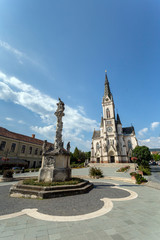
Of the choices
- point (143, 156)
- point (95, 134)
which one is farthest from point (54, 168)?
point (95, 134)

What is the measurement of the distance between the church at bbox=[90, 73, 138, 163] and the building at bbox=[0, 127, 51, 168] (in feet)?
85.8

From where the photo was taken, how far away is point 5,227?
3.42 meters

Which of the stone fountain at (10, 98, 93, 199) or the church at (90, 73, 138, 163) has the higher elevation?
the church at (90, 73, 138, 163)

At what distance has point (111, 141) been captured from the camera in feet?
159

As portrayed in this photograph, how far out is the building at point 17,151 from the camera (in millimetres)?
25417

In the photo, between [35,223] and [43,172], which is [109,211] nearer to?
[35,223]

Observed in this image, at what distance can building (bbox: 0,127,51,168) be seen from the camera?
25417 mm

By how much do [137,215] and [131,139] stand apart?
52.3 meters

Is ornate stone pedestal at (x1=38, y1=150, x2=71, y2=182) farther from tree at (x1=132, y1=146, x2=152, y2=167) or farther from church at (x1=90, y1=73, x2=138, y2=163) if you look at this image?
church at (x1=90, y1=73, x2=138, y2=163)

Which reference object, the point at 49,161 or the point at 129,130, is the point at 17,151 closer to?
the point at 49,161

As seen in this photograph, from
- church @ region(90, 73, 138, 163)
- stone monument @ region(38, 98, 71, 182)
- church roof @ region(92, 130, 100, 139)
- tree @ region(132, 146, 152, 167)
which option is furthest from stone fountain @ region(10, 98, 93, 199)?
church roof @ region(92, 130, 100, 139)

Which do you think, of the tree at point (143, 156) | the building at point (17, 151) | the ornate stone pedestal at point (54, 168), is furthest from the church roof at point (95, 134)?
the ornate stone pedestal at point (54, 168)

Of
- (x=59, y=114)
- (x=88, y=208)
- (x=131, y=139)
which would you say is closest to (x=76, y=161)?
(x=131, y=139)

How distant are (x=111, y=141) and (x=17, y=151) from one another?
35.8 metres
